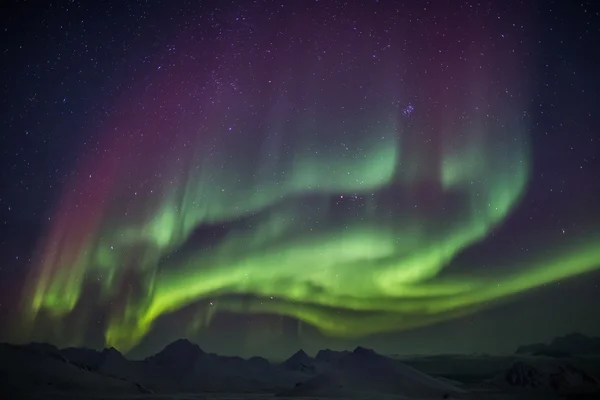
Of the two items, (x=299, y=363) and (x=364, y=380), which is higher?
(x=299, y=363)

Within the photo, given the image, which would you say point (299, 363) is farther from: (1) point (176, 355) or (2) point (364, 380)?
(1) point (176, 355)

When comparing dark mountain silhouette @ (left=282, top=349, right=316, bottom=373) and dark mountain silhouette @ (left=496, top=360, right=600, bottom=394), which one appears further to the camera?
dark mountain silhouette @ (left=282, top=349, right=316, bottom=373)

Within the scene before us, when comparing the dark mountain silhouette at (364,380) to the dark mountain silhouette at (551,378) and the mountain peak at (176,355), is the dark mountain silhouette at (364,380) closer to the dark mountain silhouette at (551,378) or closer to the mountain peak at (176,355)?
the dark mountain silhouette at (551,378)

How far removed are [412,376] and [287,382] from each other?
22.3 meters

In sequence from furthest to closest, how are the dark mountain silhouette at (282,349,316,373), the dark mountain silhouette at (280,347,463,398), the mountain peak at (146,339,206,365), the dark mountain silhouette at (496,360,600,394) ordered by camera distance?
the mountain peak at (146,339,206,365) < the dark mountain silhouette at (282,349,316,373) < the dark mountain silhouette at (280,347,463,398) < the dark mountain silhouette at (496,360,600,394)

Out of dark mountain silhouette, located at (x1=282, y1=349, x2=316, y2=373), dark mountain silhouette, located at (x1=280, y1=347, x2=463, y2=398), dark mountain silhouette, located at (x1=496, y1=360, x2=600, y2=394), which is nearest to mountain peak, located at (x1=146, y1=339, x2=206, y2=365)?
dark mountain silhouette, located at (x1=282, y1=349, x2=316, y2=373)

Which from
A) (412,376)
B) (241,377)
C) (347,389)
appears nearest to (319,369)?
(347,389)

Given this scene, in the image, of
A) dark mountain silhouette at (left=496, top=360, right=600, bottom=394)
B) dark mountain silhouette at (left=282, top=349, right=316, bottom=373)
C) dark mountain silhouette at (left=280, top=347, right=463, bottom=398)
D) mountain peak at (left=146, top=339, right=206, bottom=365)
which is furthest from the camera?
mountain peak at (left=146, top=339, right=206, bottom=365)

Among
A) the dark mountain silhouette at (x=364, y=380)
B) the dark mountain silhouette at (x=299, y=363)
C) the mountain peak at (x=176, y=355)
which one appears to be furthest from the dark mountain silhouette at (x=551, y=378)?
the mountain peak at (x=176, y=355)

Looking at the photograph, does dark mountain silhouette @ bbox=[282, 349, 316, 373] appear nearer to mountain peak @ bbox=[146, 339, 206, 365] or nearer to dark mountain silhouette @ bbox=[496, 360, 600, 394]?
mountain peak @ bbox=[146, 339, 206, 365]

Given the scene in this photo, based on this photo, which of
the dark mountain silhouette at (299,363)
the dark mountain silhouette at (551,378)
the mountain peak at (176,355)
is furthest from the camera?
the mountain peak at (176,355)

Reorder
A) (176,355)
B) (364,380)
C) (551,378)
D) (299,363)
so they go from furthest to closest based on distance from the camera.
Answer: (299,363)
(176,355)
(364,380)
(551,378)

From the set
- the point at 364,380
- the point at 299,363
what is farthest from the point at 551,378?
the point at 299,363

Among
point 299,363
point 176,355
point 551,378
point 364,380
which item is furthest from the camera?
point 299,363
